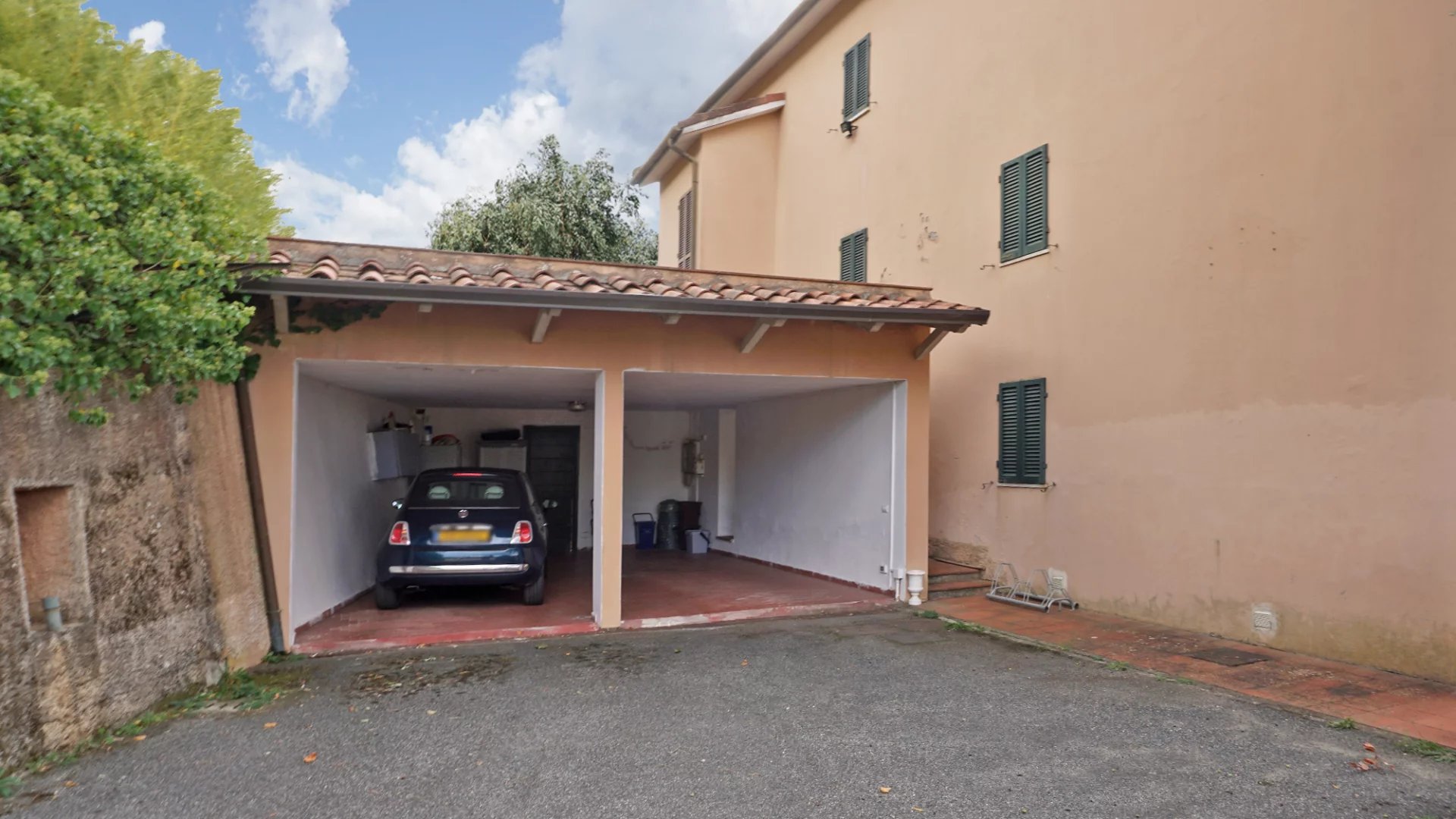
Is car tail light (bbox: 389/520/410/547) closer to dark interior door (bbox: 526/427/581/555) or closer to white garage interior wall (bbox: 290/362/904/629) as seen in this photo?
white garage interior wall (bbox: 290/362/904/629)

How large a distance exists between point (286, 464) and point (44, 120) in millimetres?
3311

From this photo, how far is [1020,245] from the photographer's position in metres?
10.2

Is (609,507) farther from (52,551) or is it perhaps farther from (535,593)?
(52,551)

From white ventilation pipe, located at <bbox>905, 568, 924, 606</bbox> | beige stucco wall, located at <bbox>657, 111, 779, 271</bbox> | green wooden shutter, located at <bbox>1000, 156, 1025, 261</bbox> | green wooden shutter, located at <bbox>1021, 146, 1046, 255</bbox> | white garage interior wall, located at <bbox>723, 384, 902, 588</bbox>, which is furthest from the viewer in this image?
beige stucco wall, located at <bbox>657, 111, 779, 271</bbox>

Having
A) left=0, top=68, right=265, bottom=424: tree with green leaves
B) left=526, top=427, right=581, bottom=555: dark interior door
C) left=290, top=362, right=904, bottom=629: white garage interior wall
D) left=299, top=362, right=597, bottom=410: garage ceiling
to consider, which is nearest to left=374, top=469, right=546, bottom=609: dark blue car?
left=290, top=362, right=904, bottom=629: white garage interior wall

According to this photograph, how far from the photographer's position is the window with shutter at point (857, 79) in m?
13.5

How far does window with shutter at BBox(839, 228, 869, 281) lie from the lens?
13.6 m

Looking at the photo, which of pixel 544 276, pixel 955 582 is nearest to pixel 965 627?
pixel 955 582

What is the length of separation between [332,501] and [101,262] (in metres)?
4.54

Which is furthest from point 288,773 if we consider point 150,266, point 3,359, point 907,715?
point 907,715

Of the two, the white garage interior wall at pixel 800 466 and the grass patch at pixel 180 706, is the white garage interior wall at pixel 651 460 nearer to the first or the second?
the white garage interior wall at pixel 800 466

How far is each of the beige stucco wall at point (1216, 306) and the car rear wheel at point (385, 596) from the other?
6.75 meters

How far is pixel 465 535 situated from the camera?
8.70 metres

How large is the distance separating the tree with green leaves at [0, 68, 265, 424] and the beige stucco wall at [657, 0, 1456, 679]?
7.99 metres
